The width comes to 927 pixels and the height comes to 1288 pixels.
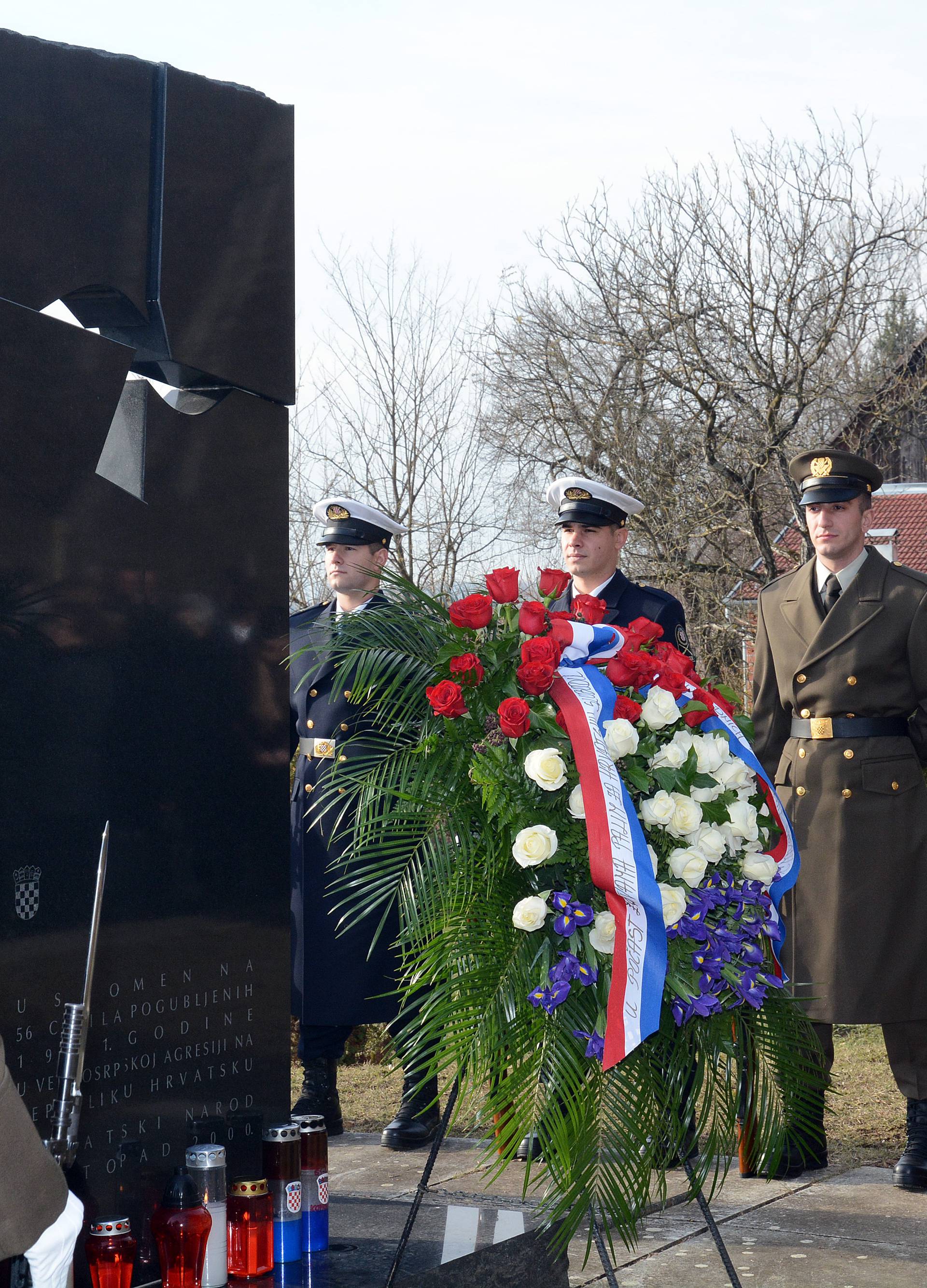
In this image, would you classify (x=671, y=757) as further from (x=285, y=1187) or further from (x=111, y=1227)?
(x=111, y=1227)

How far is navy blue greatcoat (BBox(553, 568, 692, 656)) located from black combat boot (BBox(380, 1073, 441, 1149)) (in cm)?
149

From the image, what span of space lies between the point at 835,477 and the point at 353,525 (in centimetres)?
150

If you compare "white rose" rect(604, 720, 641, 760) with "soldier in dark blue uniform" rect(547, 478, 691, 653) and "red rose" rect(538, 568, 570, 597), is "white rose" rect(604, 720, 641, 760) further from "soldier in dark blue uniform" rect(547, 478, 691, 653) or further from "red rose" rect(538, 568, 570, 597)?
"soldier in dark blue uniform" rect(547, 478, 691, 653)

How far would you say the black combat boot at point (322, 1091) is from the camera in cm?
437

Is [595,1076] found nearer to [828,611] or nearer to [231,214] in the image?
[231,214]

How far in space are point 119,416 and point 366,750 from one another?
71.3 inches

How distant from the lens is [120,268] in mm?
2666

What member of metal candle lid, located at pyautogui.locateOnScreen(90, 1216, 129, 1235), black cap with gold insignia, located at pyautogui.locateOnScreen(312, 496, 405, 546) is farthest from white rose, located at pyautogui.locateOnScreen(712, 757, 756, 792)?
black cap with gold insignia, located at pyautogui.locateOnScreen(312, 496, 405, 546)

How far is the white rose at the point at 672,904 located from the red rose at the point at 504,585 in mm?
600

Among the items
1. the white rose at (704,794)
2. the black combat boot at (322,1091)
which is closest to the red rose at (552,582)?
the white rose at (704,794)

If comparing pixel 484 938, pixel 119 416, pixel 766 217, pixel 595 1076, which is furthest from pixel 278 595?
pixel 766 217

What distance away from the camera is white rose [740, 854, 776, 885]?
2.54 metres

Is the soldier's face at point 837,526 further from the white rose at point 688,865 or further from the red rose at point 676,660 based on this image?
the white rose at point 688,865

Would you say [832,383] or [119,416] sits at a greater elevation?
[832,383]
